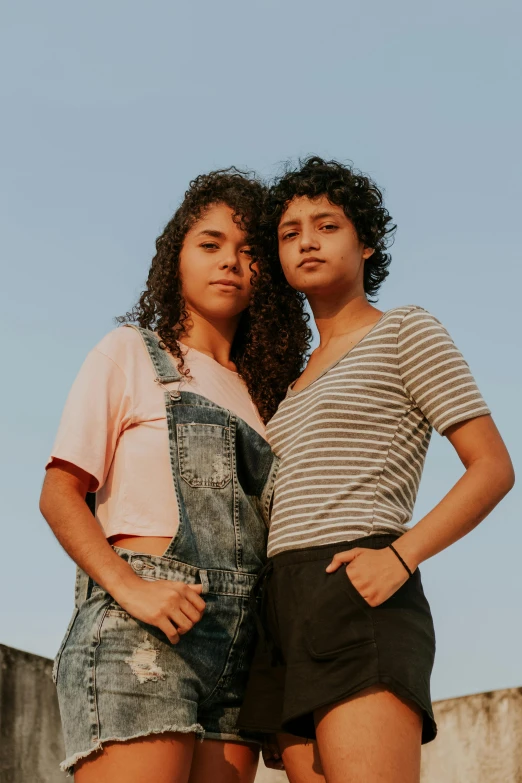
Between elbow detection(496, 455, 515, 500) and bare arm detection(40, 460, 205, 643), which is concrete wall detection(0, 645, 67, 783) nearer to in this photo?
bare arm detection(40, 460, 205, 643)

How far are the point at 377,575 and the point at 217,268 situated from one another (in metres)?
1.41

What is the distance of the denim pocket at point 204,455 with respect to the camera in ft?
11.2

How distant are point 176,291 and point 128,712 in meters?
1.64

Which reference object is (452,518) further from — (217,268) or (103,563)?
(217,268)

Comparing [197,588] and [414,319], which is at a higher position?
[414,319]

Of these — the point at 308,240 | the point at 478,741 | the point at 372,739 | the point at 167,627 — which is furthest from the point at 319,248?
the point at 478,741

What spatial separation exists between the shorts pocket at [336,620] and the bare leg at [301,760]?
1.42 ft

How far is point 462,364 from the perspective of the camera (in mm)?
3266

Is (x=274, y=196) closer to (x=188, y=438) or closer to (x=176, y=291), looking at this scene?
(x=176, y=291)

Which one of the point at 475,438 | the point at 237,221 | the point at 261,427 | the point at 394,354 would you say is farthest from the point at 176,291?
the point at 475,438

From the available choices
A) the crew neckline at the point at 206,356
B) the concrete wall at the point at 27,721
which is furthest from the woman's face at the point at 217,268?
the concrete wall at the point at 27,721

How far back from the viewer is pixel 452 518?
3.09 meters

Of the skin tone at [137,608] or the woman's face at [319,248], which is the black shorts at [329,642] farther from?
the woman's face at [319,248]

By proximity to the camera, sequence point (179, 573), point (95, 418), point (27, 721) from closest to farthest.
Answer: point (179, 573)
point (95, 418)
point (27, 721)
